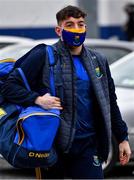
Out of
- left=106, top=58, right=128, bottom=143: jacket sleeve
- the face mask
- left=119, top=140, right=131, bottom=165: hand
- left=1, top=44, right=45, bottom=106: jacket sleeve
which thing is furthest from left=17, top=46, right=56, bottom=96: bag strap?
left=119, top=140, right=131, bottom=165: hand

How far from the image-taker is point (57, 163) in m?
4.53

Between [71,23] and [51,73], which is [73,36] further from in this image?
[51,73]

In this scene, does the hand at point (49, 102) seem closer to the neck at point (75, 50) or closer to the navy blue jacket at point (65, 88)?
the navy blue jacket at point (65, 88)

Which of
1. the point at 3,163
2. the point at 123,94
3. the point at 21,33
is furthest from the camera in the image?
the point at 21,33

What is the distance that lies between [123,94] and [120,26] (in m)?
16.0

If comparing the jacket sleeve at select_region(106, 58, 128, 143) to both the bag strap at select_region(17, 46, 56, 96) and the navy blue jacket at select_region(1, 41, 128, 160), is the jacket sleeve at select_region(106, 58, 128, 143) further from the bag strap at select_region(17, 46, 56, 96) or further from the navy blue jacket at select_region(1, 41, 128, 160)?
the bag strap at select_region(17, 46, 56, 96)

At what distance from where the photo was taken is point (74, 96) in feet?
14.6

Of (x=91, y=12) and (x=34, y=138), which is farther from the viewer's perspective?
(x=91, y=12)

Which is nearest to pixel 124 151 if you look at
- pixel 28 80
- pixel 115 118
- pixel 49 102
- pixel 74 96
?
pixel 115 118

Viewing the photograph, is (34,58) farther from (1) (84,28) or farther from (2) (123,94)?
(2) (123,94)

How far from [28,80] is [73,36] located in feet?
1.31

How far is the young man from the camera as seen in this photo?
175 inches

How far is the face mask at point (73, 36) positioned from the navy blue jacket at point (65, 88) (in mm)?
44

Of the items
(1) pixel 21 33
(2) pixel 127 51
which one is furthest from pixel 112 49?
(1) pixel 21 33
